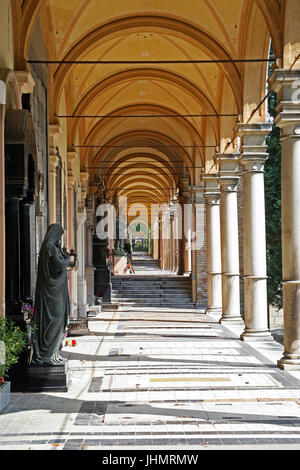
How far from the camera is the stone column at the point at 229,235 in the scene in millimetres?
15672

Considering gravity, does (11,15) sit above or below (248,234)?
above

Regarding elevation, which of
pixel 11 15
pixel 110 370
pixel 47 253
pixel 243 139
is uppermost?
pixel 11 15

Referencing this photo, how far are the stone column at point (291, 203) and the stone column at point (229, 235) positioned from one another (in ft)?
20.5

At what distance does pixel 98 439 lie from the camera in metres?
5.69

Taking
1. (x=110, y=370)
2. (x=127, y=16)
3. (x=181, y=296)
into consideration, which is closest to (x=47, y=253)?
(x=110, y=370)

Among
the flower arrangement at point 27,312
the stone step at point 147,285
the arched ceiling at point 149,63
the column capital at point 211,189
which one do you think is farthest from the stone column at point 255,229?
the stone step at point 147,285

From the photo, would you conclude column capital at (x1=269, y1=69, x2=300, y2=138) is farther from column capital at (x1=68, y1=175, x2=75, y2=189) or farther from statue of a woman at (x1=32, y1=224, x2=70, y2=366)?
column capital at (x1=68, y1=175, x2=75, y2=189)

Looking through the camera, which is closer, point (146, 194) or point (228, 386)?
point (228, 386)

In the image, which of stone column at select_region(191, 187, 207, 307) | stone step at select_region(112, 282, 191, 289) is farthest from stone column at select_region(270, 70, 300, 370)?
stone step at select_region(112, 282, 191, 289)

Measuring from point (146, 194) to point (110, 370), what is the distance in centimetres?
4260

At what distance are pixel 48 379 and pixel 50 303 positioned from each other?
95cm

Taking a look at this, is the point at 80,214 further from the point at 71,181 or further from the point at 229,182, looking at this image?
the point at 229,182
